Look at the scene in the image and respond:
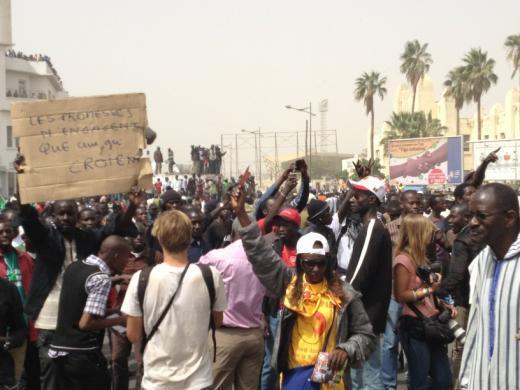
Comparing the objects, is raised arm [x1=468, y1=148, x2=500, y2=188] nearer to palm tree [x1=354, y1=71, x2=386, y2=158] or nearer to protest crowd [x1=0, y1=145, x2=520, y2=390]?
protest crowd [x1=0, y1=145, x2=520, y2=390]

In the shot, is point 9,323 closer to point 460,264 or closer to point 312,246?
point 312,246

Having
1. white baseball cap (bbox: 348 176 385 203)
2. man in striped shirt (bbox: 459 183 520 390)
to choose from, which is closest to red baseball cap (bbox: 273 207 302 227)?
white baseball cap (bbox: 348 176 385 203)

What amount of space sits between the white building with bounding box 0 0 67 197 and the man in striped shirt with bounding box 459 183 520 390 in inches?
1873

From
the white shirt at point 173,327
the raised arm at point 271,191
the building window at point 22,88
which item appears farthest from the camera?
the building window at point 22,88

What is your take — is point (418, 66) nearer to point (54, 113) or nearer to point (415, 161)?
point (415, 161)

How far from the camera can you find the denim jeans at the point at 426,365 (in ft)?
19.4

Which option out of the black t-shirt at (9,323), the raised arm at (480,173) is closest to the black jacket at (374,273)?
the black t-shirt at (9,323)

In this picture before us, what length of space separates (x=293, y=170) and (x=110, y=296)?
1967mm

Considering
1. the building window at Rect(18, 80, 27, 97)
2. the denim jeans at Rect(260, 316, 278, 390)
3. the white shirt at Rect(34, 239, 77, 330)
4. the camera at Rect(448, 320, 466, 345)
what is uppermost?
the building window at Rect(18, 80, 27, 97)

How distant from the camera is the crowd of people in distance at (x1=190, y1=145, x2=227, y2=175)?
42.3 metres

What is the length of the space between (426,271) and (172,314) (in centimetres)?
240

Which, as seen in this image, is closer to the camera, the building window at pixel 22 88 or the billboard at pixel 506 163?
the billboard at pixel 506 163

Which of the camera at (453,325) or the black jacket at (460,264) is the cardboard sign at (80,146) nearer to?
the camera at (453,325)

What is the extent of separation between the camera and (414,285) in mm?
5961
